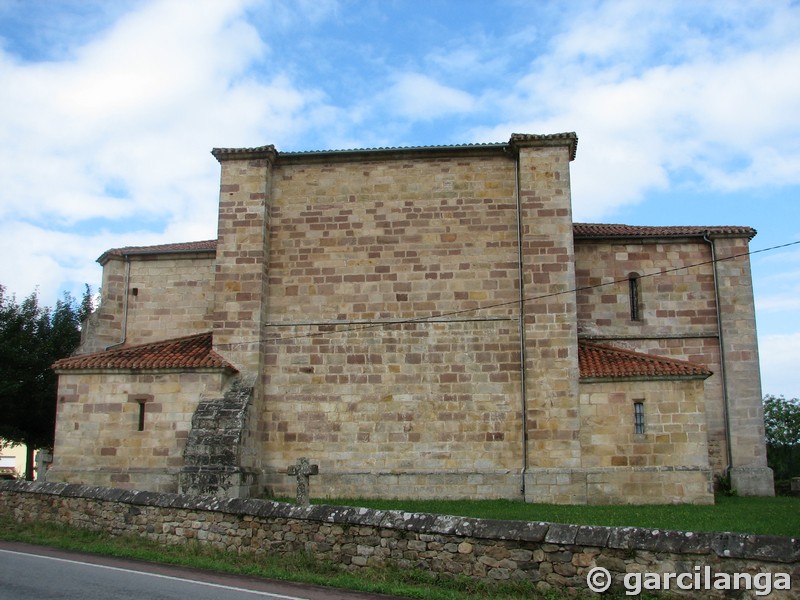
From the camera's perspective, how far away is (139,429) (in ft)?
54.6

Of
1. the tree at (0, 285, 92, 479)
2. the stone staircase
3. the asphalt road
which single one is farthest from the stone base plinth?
the tree at (0, 285, 92, 479)

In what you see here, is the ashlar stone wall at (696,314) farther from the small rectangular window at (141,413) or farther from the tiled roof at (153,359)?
the small rectangular window at (141,413)

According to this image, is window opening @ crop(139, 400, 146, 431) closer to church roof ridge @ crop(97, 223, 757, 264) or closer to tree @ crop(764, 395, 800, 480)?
church roof ridge @ crop(97, 223, 757, 264)

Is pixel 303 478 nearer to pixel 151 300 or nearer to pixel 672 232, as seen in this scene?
pixel 151 300

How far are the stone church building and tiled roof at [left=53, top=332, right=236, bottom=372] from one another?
0.09 metres

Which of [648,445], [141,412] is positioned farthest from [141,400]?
[648,445]

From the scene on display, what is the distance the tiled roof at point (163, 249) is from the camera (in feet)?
66.7

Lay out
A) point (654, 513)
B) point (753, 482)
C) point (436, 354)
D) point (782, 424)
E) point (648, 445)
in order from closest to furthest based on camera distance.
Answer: point (654, 513) < point (648, 445) < point (436, 354) < point (753, 482) < point (782, 424)

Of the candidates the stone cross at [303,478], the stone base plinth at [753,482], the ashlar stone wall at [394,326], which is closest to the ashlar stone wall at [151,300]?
the ashlar stone wall at [394,326]

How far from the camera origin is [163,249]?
68.1 ft

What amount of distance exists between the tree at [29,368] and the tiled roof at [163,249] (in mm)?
6701

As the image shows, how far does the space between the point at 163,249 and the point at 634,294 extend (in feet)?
41.6

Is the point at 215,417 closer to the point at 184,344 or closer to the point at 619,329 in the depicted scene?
the point at 184,344

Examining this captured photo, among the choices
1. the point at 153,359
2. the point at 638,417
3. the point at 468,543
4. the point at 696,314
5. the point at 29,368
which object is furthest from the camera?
the point at 29,368
